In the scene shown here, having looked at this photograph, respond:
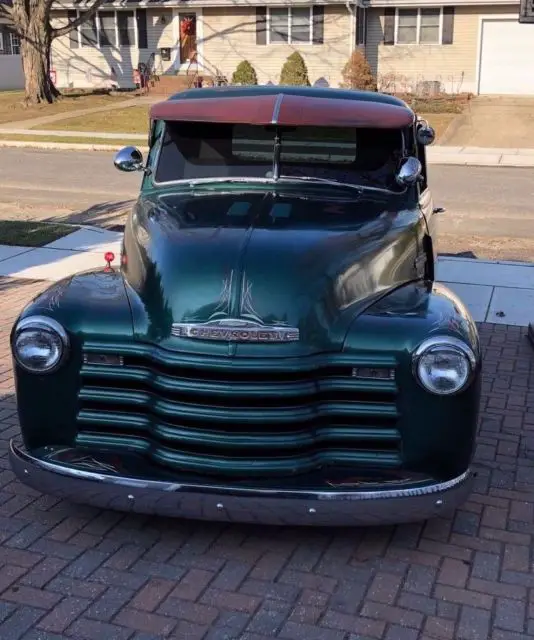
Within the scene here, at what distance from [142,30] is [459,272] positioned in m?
26.9

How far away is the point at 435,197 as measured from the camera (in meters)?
13.6

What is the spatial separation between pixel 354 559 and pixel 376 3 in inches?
1156

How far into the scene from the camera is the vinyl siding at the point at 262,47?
29.8 m

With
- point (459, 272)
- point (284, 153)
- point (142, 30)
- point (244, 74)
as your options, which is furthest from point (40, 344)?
point (142, 30)

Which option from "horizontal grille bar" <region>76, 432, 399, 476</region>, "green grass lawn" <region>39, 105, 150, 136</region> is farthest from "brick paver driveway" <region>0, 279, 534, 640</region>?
"green grass lawn" <region>39, 105, 150, 136</region>

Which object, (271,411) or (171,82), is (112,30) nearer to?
(171,82)

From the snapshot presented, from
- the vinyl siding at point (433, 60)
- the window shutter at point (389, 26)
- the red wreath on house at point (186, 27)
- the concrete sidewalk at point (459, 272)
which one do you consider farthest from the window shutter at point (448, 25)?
the concrete sidewalk at point (459, 272)

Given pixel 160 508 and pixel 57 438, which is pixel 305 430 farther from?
pixel 57 438

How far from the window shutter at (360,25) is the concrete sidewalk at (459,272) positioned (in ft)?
72.8

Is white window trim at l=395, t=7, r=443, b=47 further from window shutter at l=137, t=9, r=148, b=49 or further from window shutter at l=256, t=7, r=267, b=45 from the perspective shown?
window shutter at l=137, t=9, r=148, b=49

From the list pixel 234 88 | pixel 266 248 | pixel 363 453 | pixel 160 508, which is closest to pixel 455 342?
pixel 363 453

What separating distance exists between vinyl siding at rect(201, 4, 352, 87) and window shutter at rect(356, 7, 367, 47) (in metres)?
0.42

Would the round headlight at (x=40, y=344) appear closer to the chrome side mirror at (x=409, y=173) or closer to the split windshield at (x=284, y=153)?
the split windshield at (x=284, y=153)

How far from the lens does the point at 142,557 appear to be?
3.75 meters
